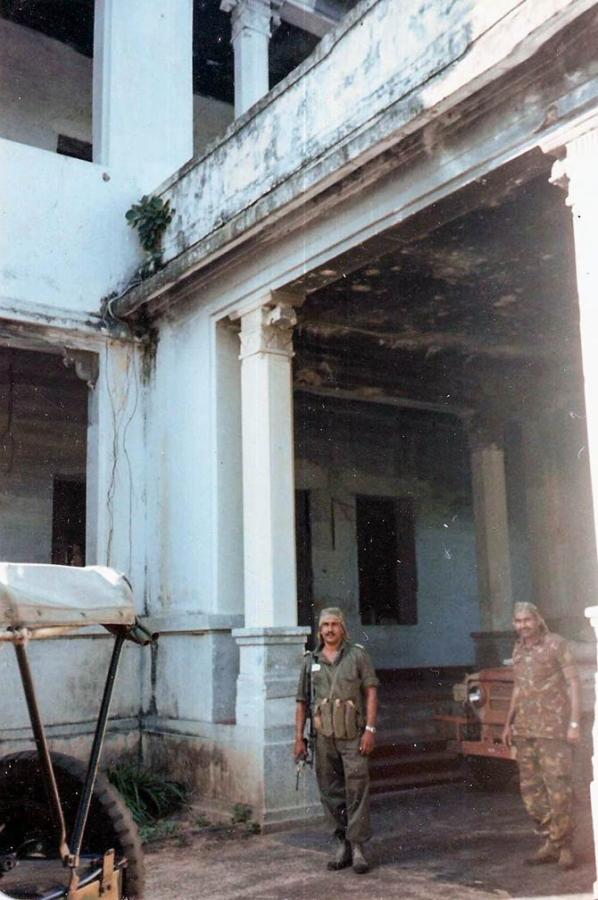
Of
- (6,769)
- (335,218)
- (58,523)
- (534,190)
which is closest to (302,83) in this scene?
(335,218)

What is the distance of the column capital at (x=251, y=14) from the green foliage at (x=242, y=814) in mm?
9448

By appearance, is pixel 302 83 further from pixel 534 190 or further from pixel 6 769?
pixel 6 769

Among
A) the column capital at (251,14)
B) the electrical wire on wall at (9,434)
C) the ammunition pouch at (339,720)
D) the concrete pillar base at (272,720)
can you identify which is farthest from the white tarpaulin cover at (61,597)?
the column capital at (251,14)

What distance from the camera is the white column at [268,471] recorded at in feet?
26.4

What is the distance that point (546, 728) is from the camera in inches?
240

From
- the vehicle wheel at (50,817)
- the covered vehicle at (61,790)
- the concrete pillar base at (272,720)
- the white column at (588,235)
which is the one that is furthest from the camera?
the concrete pillar base at (272,720)

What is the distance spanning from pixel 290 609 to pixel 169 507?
1967mm

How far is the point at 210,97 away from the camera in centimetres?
1430

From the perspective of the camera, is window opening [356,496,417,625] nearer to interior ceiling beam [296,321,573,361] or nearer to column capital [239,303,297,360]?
interior ceiling beam [296,321,573,361]

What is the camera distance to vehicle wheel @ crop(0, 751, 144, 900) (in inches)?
172

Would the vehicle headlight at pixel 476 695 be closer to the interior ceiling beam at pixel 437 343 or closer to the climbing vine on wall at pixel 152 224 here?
the interior ceiling beam at pixel 437 343

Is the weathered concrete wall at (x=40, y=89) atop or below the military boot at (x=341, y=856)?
atop

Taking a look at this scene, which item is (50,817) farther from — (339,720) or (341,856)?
(341,856)

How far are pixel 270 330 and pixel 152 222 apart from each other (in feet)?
7.48
